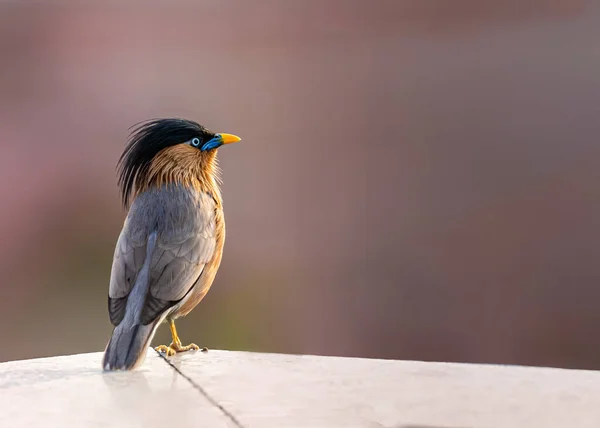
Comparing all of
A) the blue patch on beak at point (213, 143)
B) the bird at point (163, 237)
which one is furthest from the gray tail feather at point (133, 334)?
the blue patch on beak at point (213, 143)

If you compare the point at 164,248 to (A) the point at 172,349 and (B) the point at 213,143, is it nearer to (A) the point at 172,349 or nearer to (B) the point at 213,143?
(A) the point at 172,349

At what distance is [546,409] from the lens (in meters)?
1.84

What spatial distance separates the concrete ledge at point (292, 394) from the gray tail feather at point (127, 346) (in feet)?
0.15

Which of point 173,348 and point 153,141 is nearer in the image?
point 173,348

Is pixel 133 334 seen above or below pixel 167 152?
below

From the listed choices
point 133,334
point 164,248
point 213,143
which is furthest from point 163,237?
point 213,143

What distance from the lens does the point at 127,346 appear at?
2279 mm

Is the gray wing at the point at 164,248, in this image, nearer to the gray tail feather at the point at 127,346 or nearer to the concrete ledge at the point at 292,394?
the gray tail feather at the point at 127,346

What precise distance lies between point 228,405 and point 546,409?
75cm

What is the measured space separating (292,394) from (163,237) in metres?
0.80

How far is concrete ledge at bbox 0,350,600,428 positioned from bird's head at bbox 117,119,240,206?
2.18 ft

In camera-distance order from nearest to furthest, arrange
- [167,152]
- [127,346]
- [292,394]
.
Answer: [292,394]
[127,346]
[167,152]

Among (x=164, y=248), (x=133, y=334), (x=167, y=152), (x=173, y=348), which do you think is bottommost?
(x=173, y=348)

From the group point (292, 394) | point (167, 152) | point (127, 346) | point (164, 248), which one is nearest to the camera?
point (292, 394)
